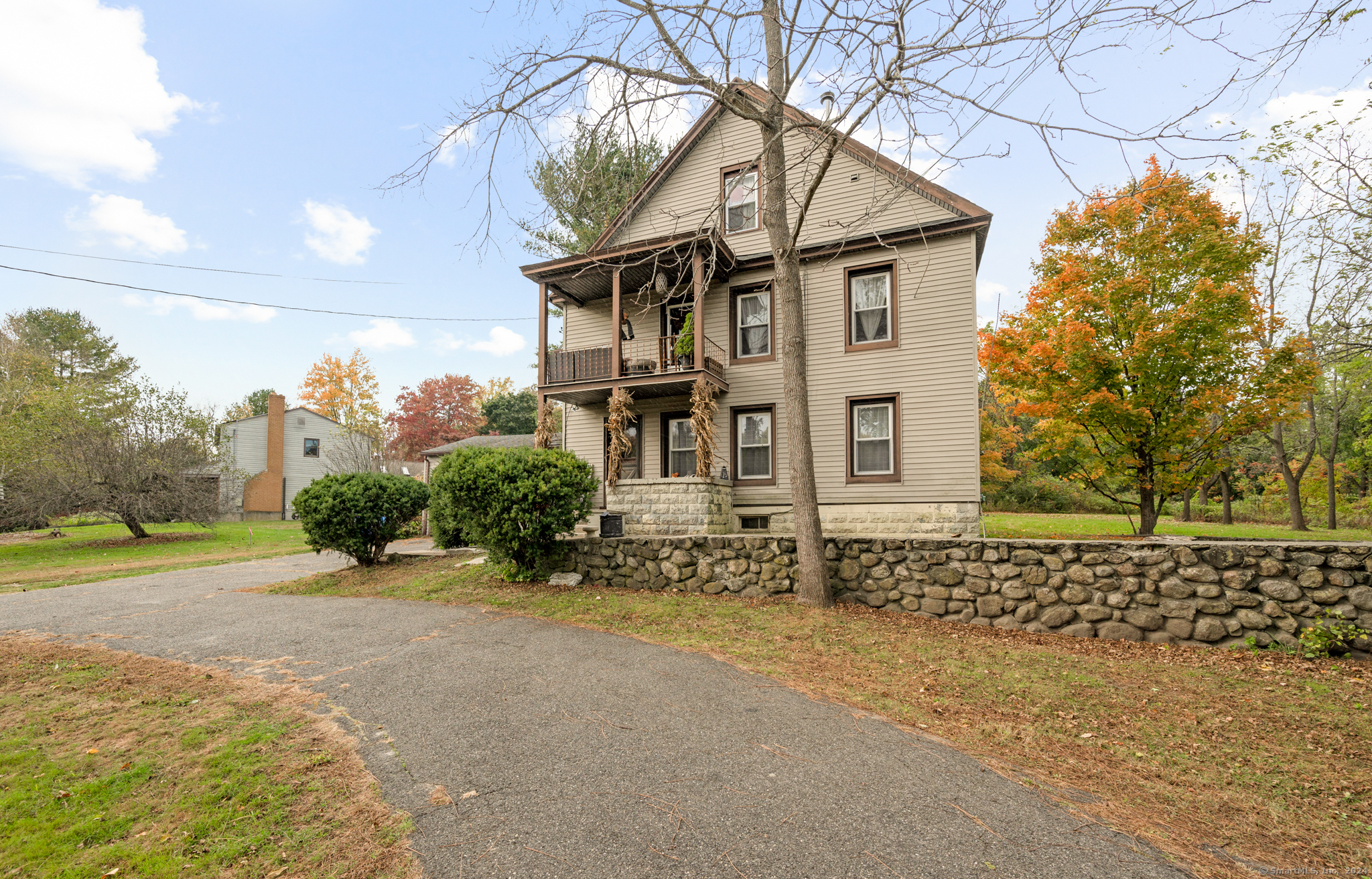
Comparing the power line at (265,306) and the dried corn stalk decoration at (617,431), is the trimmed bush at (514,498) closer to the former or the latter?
the dried corn stalk decoration at (617,431)

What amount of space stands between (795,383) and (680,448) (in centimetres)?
530

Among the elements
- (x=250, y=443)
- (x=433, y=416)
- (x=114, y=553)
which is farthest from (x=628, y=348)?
(x=433, y=416)

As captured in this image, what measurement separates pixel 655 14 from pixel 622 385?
6529 mm

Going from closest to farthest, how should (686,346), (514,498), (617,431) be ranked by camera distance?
(514,498) → (617,431) → (686,346)

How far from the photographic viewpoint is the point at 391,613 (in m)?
7.49

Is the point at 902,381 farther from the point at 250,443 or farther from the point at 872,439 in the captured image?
the point at 250,443

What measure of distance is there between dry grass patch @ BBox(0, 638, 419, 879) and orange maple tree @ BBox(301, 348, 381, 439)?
3915 cm

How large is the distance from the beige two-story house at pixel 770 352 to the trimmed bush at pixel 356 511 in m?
3.65

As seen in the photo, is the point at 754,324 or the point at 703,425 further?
the point at 754,324

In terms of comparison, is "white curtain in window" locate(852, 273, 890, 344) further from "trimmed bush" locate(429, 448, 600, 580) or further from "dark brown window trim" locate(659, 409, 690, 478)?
"trimmed bush" locate(429, 448, 600, 580)

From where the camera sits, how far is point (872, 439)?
37.9 feet

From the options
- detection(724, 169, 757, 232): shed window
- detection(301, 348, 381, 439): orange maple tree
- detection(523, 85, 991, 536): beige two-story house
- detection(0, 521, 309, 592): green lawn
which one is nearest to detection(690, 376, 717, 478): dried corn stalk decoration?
detection(523, 85, 991, 536): beige two-story house

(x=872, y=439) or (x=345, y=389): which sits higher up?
(x=345, y=389)

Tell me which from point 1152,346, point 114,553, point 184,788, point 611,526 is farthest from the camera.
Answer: point 114,553
